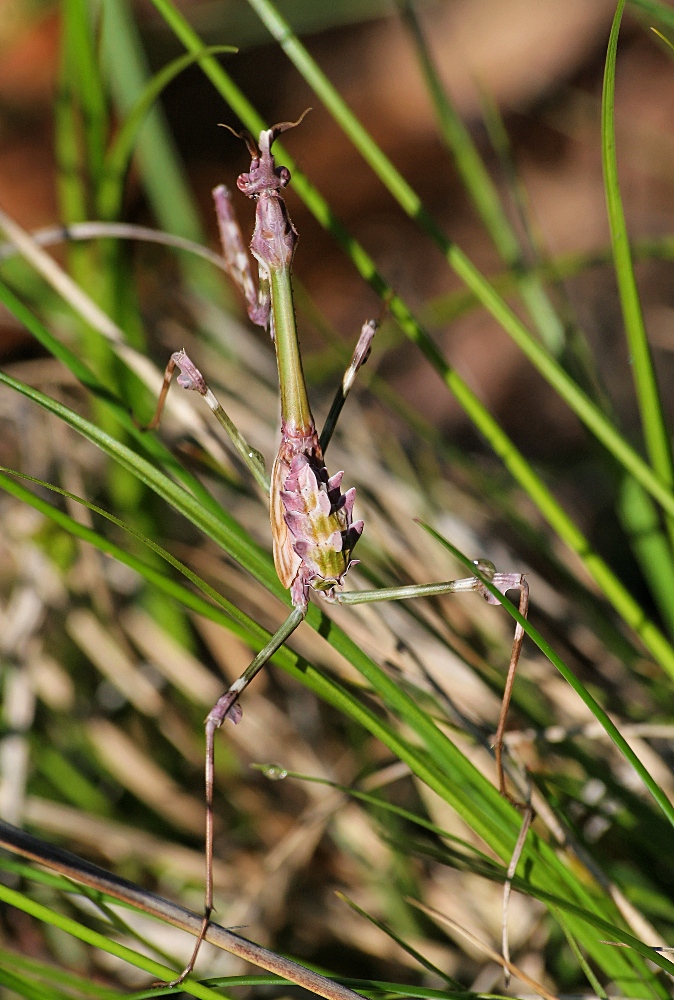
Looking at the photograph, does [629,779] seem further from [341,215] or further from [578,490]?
[341,215]

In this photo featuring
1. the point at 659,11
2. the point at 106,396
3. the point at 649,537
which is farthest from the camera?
the point at 649,537

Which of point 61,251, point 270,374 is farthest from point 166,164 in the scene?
point 61,251

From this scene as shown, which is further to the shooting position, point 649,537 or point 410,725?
point 649,537

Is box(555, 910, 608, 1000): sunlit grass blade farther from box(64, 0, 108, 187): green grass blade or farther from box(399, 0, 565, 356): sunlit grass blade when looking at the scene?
box(64, 0, 108, 187): green grass blade

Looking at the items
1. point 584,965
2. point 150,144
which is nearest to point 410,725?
point 584,965

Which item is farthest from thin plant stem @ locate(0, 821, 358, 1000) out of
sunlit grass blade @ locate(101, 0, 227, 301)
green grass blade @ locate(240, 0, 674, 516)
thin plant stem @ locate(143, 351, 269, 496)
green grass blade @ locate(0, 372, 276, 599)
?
sunlit grass blade @ locate(101, 0, 227, 301)

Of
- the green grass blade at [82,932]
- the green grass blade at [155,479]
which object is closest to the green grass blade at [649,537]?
the green grass blade at [155,479]

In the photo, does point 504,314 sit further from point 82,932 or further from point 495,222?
point 82,932
